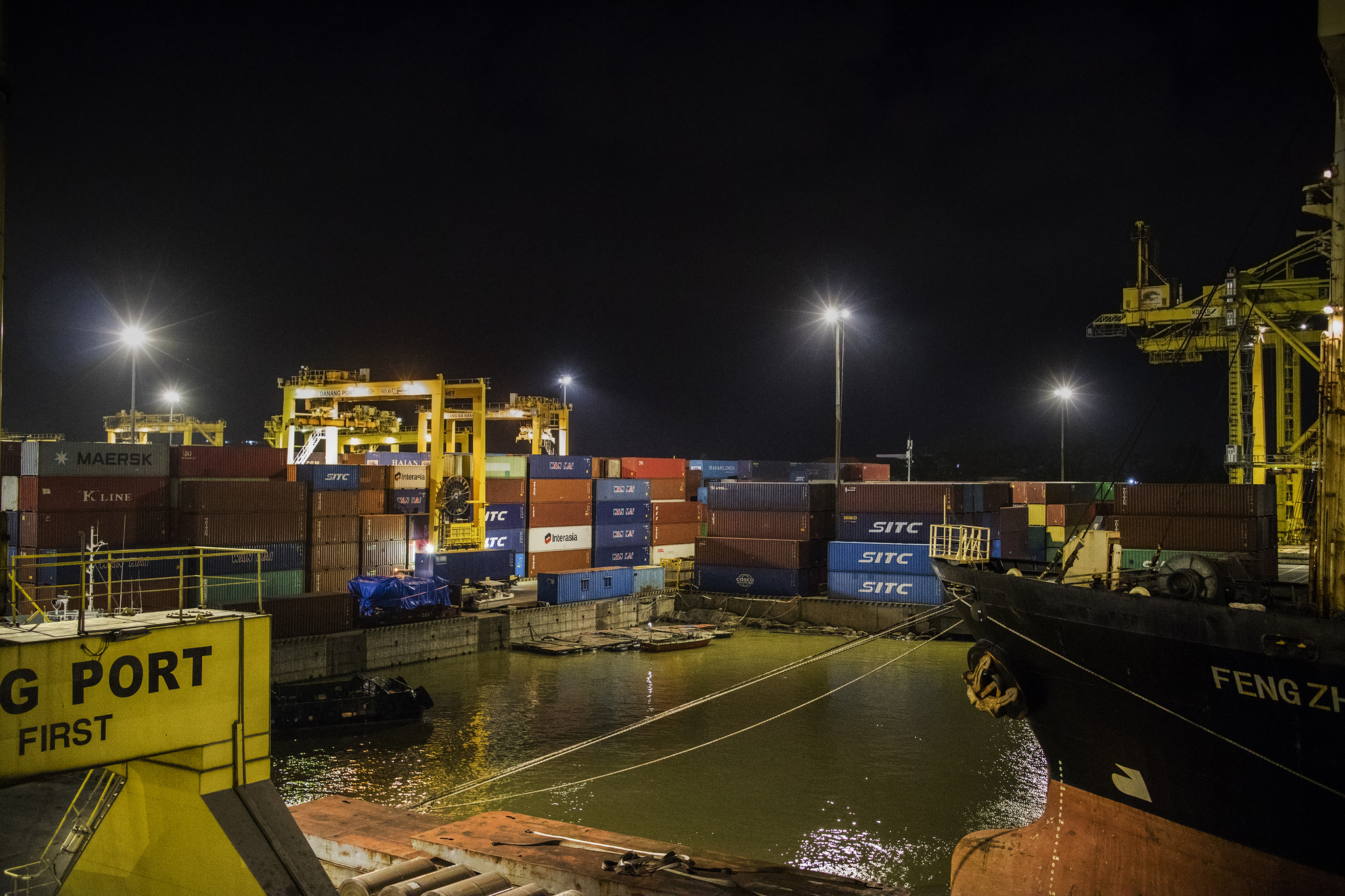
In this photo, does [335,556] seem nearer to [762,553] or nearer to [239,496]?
[239,496]

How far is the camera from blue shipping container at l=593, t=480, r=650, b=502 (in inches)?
1753

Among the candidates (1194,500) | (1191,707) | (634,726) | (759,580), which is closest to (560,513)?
(759,580)

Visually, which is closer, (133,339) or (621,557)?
(133,339)

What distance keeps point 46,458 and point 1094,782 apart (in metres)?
28.3

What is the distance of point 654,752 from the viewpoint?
2034 centimetres

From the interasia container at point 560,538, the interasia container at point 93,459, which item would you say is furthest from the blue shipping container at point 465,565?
the interasia container at point 93,459

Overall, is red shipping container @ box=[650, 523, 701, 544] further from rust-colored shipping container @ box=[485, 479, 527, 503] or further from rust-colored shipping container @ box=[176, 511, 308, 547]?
rust-colored shipping container @ box=[176, 511, 308, 547]

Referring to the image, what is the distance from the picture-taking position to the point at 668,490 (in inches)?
1981

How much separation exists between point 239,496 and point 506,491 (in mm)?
14331

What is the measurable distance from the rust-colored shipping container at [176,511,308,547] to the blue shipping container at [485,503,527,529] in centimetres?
1117

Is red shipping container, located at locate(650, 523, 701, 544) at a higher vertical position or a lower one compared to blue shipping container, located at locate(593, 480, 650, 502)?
lower

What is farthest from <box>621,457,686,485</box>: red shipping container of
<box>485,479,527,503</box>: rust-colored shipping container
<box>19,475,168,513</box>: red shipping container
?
<box>19,475,168,513</box>: red shipping container

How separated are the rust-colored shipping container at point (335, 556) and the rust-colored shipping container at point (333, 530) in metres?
0.14

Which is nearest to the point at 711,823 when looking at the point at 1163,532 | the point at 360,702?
the point at 360,702
